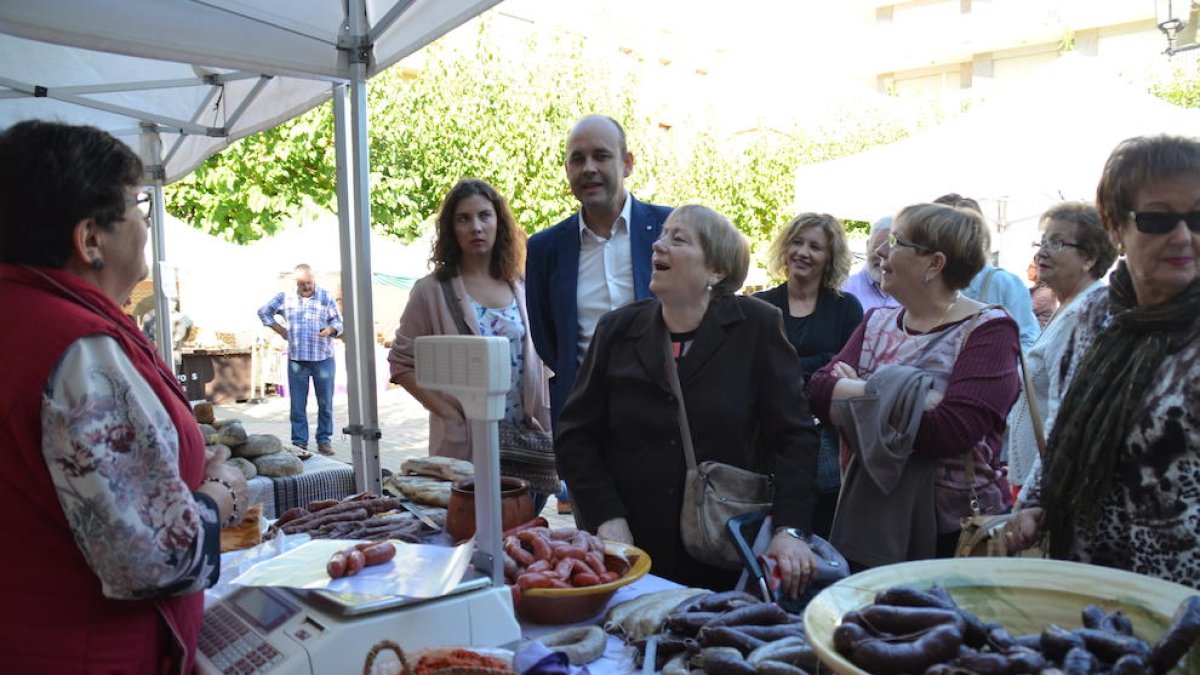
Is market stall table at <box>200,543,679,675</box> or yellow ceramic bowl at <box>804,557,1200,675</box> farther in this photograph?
market stall table at <box>200,543,679,675</box>

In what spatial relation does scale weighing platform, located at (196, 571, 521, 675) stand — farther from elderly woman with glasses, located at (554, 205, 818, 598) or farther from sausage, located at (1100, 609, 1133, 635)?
sausage, located at (1100, 609, 1133, 635)

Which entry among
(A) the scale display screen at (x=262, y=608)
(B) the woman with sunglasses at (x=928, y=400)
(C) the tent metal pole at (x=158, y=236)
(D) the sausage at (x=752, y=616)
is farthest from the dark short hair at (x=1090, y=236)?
(C) the tent metal pole at (x=158, y=236)

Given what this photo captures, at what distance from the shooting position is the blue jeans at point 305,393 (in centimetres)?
1007

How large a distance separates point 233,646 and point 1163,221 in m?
2.11

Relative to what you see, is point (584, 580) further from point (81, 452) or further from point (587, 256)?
point (587, 256)

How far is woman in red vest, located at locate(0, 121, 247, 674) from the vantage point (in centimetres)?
129

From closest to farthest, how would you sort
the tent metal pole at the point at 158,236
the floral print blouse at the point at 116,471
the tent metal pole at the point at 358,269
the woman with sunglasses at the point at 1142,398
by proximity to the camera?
the floral print blouse at the point at 116,471 < the woman with sunglasses at the point at 1142,398 < the tent metal pole at the point at 358,269 < the tent metal pole at the point at 158,236

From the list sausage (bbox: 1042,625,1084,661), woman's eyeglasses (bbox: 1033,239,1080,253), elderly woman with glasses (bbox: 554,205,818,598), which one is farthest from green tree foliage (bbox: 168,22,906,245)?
sausage (bbox: 1042,625,1084,661)

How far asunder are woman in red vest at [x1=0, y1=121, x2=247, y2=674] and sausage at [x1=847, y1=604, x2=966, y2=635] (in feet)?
3.56

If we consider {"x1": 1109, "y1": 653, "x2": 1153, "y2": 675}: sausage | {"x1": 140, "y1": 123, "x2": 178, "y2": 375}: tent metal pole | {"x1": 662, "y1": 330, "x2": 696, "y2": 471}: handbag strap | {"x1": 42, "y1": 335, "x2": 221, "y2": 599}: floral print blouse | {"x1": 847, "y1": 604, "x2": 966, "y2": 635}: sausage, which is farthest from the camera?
{"x1": 140, "y1": 123, "x2": 178, "y2": 375}: tent metal pole

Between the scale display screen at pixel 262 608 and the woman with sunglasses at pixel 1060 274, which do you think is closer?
the scale display screen at pixel 262 608

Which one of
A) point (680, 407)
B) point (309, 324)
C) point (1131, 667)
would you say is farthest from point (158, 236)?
point (1131, 667)

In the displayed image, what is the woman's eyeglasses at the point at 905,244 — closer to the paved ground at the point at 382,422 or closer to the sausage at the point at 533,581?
the sausage at the point at 533,581

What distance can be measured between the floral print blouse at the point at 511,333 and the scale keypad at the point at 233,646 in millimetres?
2022
